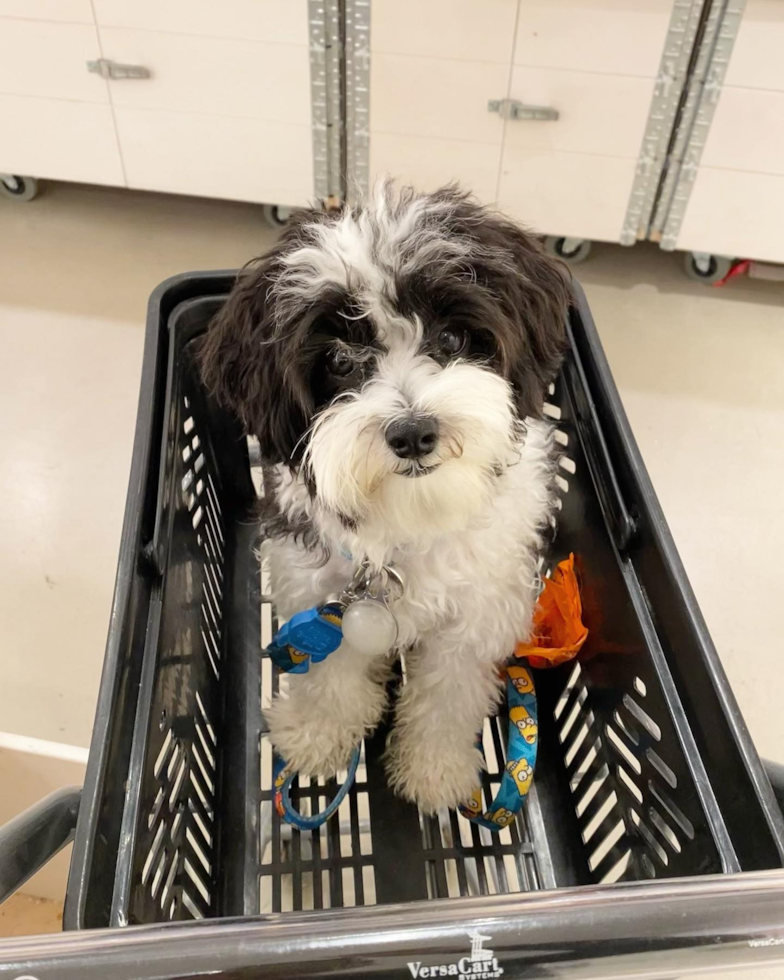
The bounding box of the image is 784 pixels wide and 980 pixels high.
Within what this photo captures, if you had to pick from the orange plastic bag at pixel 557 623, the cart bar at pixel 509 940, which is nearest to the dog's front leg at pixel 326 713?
the orange plastic bag at pixel 557 623

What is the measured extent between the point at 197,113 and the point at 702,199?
1429 mm

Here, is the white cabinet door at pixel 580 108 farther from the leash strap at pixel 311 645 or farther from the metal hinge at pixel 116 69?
the leash strap at pixel 311 645

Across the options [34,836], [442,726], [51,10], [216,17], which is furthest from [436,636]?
[51,10]

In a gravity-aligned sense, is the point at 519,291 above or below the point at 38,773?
above

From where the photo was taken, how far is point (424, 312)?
0.85m

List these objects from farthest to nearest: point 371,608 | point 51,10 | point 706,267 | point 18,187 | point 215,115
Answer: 1. point 18,187
2. point 706,267
3. point 215,115
4. point 51,10
5. point 371,608

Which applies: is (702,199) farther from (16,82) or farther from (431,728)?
(16,82)

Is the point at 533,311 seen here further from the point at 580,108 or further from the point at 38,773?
the point at 580,108

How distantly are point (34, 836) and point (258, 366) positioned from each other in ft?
1.62

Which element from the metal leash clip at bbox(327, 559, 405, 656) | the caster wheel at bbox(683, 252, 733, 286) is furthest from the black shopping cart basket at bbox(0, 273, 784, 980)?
the caster wheel at bbox(683, 252, 733, 286)

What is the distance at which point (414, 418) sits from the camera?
0.78 metres

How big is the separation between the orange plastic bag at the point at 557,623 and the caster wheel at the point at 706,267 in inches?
62.7

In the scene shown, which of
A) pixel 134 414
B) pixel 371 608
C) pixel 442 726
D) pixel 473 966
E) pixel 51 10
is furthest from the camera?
pixel 51 10

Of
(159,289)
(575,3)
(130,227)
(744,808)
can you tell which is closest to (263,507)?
(159,289)
